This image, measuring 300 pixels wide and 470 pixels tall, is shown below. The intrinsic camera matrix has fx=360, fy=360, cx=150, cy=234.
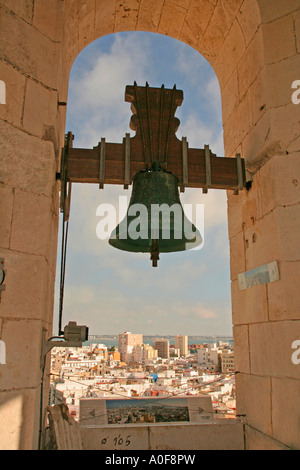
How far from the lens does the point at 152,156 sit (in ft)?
11.6

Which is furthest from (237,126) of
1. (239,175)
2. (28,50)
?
(28,50)

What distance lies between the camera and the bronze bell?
3062mm

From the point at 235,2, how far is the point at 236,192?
211 cm

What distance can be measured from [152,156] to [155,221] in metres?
0.80

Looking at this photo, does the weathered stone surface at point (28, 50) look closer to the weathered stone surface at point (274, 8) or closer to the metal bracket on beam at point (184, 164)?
the metal bracket on beam at point (184, 164)

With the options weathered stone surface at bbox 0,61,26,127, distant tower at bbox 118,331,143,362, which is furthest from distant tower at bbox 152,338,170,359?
weathered stone surface at bbox 0,61,26,127

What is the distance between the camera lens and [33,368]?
2.50 m

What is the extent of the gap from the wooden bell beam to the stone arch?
20cm

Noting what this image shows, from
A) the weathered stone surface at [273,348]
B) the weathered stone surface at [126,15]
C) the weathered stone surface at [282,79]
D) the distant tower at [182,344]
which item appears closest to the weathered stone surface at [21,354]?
the weathered stone surface at [273,348]

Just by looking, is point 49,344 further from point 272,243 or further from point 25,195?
point 272,243

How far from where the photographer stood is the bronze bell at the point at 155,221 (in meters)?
3.06

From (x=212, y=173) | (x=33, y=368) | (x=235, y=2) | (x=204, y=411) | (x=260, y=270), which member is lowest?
(x=204, y=411)
